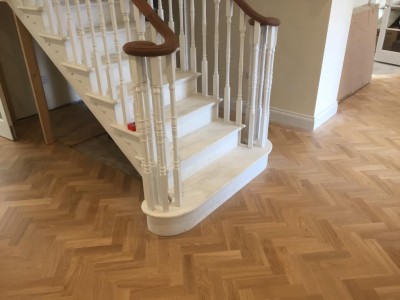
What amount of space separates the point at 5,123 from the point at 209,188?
211 cm

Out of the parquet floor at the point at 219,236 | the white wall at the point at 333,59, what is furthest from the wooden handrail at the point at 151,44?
the white wall at the point at 333,59

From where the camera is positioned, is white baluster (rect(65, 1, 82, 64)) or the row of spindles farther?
white baluster (rect(65, 1, 82, 64))

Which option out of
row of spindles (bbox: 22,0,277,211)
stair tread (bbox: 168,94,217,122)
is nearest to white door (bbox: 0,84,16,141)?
row of spindles (bbox: 22,0,277,211)

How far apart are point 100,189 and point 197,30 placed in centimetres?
201

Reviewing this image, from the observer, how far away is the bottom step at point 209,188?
200cm

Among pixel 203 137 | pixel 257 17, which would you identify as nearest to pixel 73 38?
pixel 203 137

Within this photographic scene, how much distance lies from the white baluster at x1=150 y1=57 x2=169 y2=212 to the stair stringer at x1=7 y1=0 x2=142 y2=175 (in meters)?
0.32

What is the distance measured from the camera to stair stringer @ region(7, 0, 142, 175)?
219 cm

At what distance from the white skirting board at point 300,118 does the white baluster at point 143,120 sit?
6.38 feet

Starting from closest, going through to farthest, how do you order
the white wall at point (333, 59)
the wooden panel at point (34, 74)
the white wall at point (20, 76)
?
the wooden panel at point (34, 74)
the white wall at point (333, 59)
the white wall at point (20, 76)

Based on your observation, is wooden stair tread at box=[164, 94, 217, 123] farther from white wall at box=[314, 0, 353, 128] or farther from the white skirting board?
white wall at box=[314, 0, 353, 128]

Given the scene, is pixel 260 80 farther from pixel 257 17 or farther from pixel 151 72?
pixel 151 72

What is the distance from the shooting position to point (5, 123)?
3.12 m

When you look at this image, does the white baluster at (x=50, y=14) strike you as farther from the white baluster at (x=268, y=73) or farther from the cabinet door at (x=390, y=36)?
the cabinet door at (x=390, y=36)
